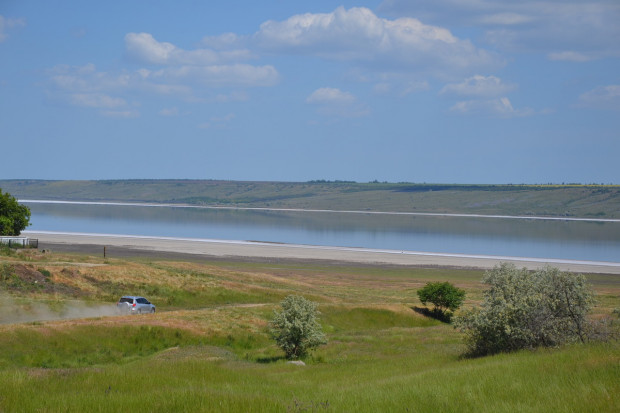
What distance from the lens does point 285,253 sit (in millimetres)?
113188

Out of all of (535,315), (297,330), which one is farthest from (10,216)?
(535,315)

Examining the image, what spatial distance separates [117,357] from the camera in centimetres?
3147

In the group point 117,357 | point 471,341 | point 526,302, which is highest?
point 526,302

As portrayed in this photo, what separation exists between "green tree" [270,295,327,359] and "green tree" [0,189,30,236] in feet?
169

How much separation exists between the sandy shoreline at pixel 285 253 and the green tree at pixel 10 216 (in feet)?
68.9

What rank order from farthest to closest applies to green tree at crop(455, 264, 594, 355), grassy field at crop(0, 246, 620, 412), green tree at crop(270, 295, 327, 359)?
green tree at crop(270, 295, 327, 359) < green tree at crop(455, 264, 594, 355) < grassy field at crop(0, 246, 620, 412)

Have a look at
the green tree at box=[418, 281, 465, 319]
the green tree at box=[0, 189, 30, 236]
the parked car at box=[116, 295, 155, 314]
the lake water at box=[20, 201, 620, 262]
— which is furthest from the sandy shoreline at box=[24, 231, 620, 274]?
the parked car at box=[116, 295, 155, 314]

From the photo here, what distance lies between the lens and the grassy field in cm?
1172

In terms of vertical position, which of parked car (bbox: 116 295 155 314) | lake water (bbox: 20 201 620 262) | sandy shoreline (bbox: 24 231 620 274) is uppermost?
lake water (bbox: 20 201 620 262)

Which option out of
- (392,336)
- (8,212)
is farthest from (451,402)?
(8,212)

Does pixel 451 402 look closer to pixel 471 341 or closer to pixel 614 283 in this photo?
pixel 471 341

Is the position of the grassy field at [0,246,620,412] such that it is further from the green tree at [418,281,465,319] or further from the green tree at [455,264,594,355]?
the green tree at [418,281,465,319]

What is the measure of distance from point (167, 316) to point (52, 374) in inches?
1022

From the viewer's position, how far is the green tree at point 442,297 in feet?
179
